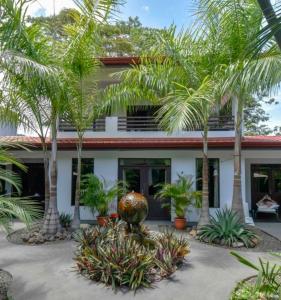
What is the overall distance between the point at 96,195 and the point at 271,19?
11239 millimetres

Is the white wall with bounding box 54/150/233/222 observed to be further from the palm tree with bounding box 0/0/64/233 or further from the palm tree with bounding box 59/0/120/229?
the palm tree with bounding box 0/0/64/233

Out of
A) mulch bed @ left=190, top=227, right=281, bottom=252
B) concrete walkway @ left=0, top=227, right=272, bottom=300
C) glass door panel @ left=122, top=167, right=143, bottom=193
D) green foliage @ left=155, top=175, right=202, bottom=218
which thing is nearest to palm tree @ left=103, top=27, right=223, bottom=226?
green foliage @ left=155, top=175, right=202, bottom=218

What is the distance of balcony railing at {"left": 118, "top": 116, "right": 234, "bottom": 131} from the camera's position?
15297 mm

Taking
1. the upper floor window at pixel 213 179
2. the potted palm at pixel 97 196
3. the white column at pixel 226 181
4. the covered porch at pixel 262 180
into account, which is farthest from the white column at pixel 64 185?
the covered porch at pixel 262 180

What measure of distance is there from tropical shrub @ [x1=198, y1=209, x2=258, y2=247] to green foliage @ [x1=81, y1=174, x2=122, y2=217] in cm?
407

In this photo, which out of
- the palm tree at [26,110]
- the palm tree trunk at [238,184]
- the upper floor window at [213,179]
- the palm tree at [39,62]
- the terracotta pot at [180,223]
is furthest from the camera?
the upper floor window at [213,179]

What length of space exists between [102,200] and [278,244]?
667cm

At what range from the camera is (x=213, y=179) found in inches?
574

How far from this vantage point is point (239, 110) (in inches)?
430

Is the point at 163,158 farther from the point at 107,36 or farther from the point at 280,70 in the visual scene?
the point at 107,36

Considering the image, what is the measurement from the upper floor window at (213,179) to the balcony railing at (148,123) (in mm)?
1840

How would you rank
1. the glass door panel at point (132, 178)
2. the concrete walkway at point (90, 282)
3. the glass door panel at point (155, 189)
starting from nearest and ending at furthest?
the concrete walkway at point (90, 282) → the glass door panel at point (155, 189) → the glass door panel at point (132, 178)

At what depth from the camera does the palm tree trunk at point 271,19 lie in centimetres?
230

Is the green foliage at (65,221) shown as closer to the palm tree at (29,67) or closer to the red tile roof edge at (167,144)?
the palm tree at (29,67)
